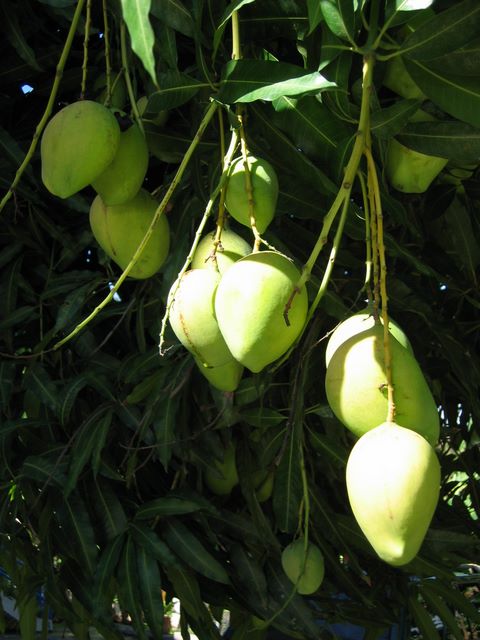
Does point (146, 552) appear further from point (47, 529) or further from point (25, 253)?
point (25, 253)

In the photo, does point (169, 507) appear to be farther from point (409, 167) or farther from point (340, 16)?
point (340, 16)

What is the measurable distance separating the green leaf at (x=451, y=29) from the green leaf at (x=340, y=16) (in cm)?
5

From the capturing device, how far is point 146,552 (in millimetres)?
1094

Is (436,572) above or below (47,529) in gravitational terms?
below

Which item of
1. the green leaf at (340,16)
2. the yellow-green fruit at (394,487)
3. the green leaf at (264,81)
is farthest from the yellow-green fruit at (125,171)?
the yellow-green fruit at (394,487)

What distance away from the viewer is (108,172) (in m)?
0.69

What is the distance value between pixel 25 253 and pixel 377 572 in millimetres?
693

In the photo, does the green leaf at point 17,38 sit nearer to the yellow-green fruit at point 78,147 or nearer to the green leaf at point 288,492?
the yellow-green fruit at point 78,147

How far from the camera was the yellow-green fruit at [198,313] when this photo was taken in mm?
566

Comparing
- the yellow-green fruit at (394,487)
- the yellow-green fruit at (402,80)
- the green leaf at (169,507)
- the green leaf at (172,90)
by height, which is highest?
the green leaf at (172,90)

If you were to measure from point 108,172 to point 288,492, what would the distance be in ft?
1.80

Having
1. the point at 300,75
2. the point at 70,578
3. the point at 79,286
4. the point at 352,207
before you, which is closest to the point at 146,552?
the point at 70,578

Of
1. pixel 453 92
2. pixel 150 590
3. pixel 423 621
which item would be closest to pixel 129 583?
A: pixel 150 590

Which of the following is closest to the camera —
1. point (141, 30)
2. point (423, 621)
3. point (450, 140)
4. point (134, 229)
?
point (141, 30)
